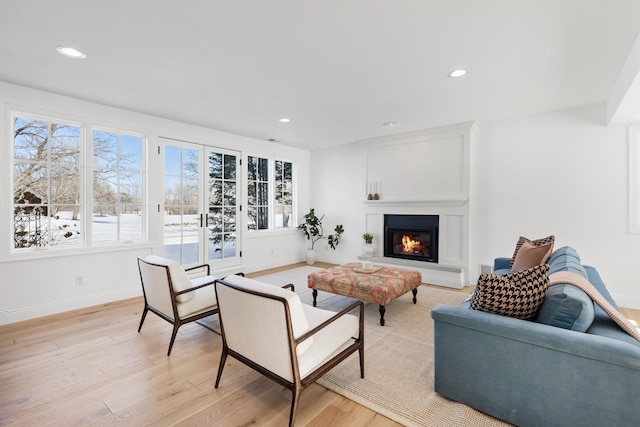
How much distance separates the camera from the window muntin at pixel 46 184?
340 centimetres

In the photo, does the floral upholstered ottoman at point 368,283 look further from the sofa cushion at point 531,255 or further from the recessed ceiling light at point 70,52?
the recessed ceiling light at point 70,52

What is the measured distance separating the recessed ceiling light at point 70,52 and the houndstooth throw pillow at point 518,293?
367 centimetres

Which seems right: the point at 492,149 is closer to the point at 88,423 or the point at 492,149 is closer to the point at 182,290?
the point at 182,290

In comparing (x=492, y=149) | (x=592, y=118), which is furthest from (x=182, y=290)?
(x=592, y=118)

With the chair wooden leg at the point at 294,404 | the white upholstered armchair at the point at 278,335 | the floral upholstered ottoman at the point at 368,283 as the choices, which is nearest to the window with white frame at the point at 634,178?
the floral upholstered ottoman at the point at 368,283

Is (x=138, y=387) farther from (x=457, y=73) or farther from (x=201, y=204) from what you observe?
(x=457, y=73)

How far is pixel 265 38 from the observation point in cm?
236

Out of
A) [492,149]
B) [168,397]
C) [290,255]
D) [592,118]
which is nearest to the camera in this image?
[168,397]

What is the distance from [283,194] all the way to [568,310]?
5.52 m

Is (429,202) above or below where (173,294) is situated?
above

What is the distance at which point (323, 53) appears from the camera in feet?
8.45

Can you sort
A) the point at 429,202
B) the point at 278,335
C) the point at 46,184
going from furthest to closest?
the point at 429,202
the point at 46,184
the point at 278,335

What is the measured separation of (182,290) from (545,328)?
261 cm

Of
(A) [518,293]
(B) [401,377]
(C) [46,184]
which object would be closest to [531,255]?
(A) [518,293]
